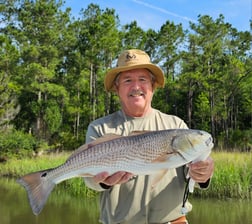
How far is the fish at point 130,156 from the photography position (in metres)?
2.31

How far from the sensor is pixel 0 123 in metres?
28.9

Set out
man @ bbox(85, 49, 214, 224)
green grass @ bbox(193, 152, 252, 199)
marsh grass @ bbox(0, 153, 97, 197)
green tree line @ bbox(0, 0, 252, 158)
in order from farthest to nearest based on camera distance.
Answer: green tree line @ bbox(0, 0, 252, 158) < marsh grass @ bbox(0, 153, 97, 197) < green grass @ bbox(193, 152, 252, 199) < man @ bbox(85, 49, 214, 224)

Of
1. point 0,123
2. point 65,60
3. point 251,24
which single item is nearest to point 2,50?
point 0,123

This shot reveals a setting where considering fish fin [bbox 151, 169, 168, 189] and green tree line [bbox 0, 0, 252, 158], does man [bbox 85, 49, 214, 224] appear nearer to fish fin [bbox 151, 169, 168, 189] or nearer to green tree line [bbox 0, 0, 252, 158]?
fish fin [bbox 151, 169, 168, 189]

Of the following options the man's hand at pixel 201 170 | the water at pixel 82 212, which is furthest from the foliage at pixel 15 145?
the man's hand at pixel 201 170

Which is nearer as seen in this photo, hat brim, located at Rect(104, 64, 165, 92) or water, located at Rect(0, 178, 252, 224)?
hat brim, located at Rect(104, 64, 165, 92)

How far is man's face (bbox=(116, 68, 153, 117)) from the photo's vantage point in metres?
2.85

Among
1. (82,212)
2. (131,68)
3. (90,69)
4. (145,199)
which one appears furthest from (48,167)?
(90,69)

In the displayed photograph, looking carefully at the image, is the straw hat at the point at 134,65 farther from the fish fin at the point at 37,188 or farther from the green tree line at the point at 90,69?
the green tree line at the point at 90,69

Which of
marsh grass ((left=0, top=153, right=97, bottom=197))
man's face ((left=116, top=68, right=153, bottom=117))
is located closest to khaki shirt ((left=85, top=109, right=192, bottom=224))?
man's face ((left=116, top=68, right=153, bottom=117))

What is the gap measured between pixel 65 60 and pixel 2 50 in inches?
327

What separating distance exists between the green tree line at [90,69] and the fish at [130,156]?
2622 cm

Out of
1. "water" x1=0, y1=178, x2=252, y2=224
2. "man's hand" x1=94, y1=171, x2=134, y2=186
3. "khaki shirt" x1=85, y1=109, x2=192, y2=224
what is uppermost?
"man's hand" x1=94, y1=171, x2=134, y2=186

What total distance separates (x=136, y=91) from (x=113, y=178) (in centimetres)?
68
